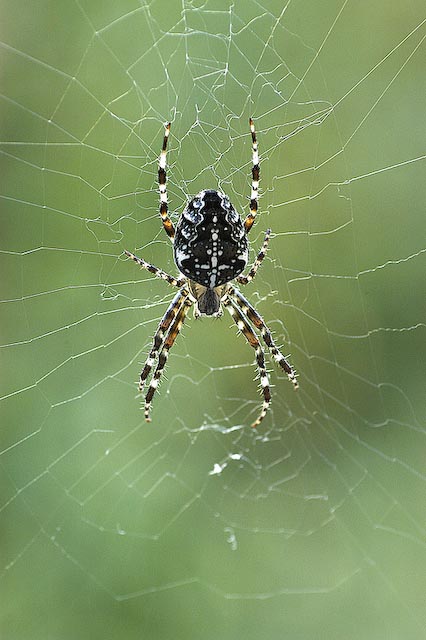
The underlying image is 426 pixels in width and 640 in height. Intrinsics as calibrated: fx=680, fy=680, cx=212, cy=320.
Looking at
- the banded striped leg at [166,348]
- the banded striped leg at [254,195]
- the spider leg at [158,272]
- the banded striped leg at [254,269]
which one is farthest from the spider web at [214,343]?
the banded striped leg at [254,195]

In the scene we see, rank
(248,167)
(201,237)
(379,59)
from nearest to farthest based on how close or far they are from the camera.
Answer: (201,237) < (248,167) < (379,59)

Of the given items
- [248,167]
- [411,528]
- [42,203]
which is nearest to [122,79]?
[42,203]

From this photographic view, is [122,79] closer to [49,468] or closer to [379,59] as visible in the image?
[379,59]

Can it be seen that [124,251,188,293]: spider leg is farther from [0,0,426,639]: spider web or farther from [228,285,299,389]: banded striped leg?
[0,0,426,639]: spider web

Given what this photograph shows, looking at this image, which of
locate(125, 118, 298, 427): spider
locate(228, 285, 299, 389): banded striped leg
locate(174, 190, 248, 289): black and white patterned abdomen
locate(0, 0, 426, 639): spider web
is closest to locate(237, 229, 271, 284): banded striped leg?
locate(125, 118, 298, 427): spider

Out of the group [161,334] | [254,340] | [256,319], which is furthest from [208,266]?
[254,340]

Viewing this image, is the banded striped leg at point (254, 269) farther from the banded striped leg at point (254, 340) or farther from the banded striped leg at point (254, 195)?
the banded striped leg at point (254, 340)
